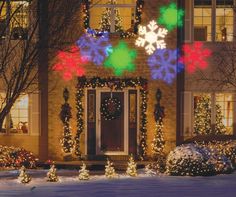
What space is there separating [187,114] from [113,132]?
257 centimetres

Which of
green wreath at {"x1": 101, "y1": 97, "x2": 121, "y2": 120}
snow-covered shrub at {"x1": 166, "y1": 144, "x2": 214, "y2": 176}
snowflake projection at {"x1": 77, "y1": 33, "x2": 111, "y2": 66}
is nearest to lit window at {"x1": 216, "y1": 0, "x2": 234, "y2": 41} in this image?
snowflake projection at {"x1": 77, "y1": 33, "x2": 111, "y2": 66}

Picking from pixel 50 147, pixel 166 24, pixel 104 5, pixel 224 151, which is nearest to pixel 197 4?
pixel 166 24

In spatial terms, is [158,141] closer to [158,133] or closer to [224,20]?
[158,133]

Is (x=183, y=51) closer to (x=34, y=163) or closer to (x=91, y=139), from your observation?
(x=91, y=139)

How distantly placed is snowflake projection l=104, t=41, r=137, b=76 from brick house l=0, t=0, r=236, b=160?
0.16m

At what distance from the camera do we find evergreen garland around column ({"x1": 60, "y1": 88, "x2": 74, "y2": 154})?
18.7 m

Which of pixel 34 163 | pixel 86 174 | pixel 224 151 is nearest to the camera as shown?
pixel 86 174

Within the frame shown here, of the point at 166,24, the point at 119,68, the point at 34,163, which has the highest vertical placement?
the point at 166,24

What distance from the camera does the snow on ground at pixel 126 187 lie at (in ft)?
41.7

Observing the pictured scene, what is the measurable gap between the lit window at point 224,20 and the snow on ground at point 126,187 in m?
6.10

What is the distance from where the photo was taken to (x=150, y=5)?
18.8 meters

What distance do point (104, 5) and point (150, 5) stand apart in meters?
1.53

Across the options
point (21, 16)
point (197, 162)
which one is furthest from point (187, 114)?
point (21, 16)

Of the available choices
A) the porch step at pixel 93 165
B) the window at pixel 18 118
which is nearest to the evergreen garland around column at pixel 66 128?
the porch step at pixel 93 165
